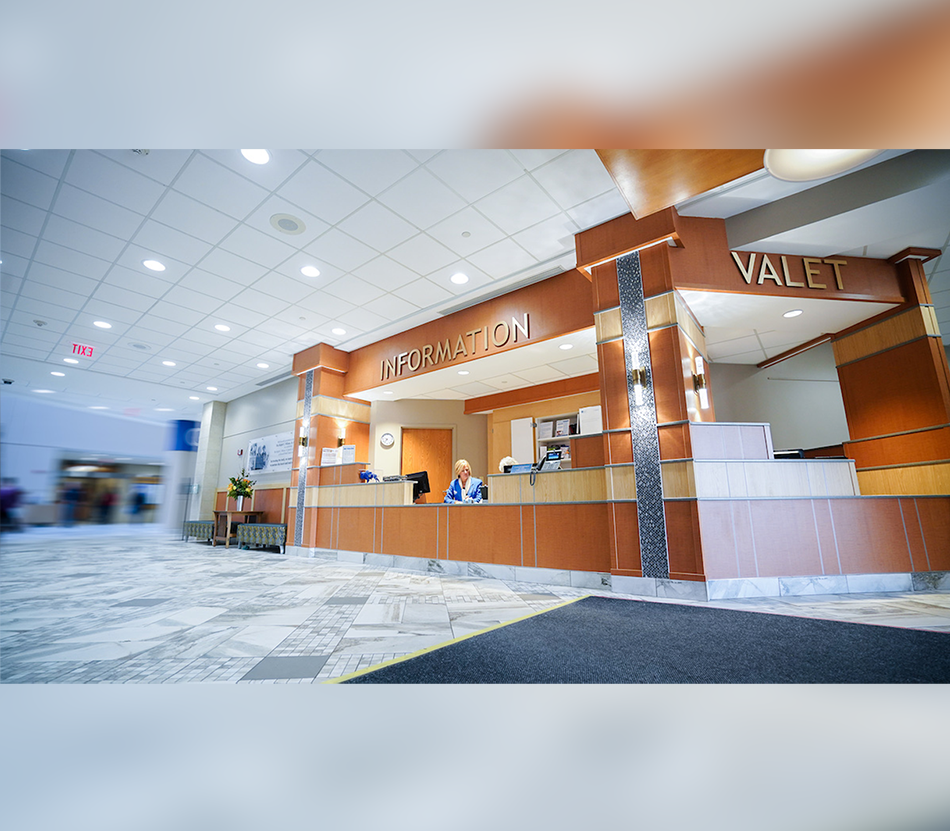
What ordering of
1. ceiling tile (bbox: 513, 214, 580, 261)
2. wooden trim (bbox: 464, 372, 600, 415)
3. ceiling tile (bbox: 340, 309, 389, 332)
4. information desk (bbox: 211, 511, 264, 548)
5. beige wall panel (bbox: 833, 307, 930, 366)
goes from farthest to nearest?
information desk (bbox: 211, 511, 264, 548) < wooden trim (bbox: 464, 372, 600, 415) < ceiling tile (bbox: 340, 309, 389, 332) < beige wall panel (bbox: 833, 307, 930, 366) < ceiling tile (bbox: 513, 214, 580, 261)

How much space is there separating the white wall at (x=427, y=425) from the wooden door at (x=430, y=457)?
178 millimetres

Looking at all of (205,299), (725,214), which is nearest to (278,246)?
(205,299)

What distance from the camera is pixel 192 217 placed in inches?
203

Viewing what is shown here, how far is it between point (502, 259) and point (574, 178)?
1.62 meters

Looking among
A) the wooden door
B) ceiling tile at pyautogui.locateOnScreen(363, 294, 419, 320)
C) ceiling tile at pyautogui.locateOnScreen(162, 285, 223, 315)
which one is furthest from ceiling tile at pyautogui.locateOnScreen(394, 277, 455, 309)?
the wooden door

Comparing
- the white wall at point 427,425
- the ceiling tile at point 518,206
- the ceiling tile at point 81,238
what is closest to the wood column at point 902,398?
the ceiling tile at point 518,206

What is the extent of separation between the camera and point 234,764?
127cm

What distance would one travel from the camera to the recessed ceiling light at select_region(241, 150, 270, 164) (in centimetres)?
418

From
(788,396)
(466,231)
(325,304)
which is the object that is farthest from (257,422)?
(788,396)

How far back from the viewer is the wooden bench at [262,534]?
9109 mm

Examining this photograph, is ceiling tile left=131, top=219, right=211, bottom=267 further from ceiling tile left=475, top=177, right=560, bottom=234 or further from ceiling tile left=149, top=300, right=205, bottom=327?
ceiling tile left=475, top=177, right=560, bottom=234

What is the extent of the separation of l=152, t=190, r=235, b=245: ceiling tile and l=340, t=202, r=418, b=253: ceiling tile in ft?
4.80

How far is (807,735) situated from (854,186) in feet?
17.9

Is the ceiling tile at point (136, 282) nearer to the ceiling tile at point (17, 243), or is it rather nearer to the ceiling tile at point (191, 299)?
the ceiling tile at point (191, 299)
